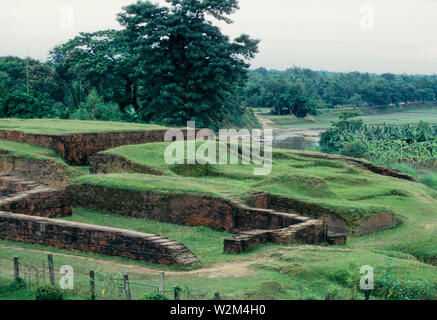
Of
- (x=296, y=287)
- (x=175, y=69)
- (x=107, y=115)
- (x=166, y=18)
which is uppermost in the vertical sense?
(x=166, y=18)

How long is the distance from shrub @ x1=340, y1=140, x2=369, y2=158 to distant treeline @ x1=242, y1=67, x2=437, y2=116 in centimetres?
2774

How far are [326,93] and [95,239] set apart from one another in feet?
213

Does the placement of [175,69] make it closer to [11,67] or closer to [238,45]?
[238,45]

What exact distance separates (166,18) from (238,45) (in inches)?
141

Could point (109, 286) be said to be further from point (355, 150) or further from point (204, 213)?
point (355, 150)

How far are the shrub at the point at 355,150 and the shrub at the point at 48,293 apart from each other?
23.2 metres

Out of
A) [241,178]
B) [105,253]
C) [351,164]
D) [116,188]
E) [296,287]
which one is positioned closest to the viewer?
[296,287]

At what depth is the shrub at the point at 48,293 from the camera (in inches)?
271

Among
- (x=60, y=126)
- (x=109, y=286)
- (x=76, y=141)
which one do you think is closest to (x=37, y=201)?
(x=76, y=141)

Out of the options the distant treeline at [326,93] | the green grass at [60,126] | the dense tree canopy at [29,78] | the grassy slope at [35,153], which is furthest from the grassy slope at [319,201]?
the distant treeline at [326,93]

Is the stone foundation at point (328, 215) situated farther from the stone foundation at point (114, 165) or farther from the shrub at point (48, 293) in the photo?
the shrub at point (48, 293)

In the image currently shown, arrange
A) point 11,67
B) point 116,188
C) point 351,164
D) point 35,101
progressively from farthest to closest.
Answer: point 11,67 < point 35,101 < point 351,164 < point 116,188
